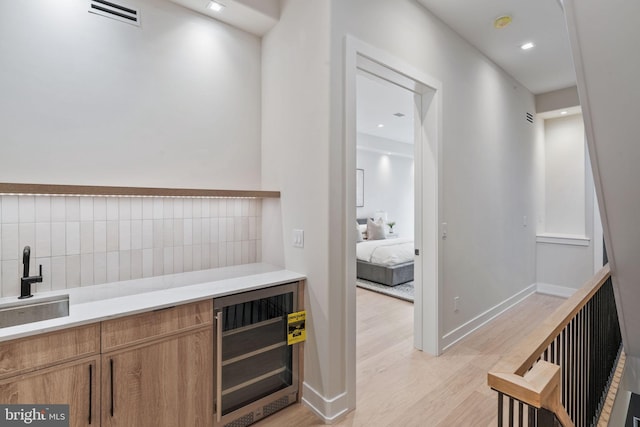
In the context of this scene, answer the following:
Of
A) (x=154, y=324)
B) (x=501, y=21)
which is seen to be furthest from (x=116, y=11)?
(x=501, y=21)

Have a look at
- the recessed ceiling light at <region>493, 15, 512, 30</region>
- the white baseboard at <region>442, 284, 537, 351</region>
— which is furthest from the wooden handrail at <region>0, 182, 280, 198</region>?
the recessed ceiling light at <region>493, 15, 512, 30</region>

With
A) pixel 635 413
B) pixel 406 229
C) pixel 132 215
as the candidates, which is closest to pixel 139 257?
pixel 132 215

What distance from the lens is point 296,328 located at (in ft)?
6.95

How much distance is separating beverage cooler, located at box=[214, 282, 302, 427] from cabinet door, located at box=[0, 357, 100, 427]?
58 cm

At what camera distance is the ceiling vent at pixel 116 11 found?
1.96 meters

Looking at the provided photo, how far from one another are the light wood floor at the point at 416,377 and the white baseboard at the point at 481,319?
62 millimetres

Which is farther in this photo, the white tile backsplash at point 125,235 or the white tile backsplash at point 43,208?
the white tile backsplash at point 125,235

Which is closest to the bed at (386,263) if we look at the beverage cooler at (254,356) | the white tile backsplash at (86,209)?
the beverage cooler at (254,356)

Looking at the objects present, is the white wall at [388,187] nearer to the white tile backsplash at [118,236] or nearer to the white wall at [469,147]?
the white wall at [469,147]

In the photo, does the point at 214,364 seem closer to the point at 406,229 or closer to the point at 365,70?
the point at 365,70

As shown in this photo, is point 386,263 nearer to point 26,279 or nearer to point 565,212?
point 565,212

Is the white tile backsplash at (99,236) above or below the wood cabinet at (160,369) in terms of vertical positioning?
above

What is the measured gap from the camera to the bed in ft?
16.4

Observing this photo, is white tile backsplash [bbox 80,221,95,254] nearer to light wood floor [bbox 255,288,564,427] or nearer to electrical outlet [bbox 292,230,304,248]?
electrical outlet [bbox 292,230,304,248]
